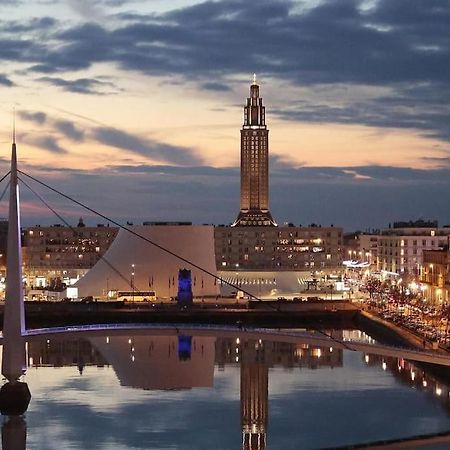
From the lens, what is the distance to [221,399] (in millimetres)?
24891

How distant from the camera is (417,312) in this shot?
138 ft

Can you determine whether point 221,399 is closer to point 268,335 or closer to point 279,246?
point 268,335

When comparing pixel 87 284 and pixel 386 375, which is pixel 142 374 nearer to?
pixel 386 375

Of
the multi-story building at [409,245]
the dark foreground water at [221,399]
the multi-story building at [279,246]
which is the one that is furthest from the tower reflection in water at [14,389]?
the multi-story building at [279,246]

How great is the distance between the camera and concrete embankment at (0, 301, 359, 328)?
141 ft

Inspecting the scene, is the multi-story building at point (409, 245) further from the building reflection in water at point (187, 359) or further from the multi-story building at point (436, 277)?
the building reflection in water at point (187, 359)

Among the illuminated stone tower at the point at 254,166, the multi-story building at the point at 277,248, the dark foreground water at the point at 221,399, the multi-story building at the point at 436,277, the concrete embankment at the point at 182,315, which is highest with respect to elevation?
the illuminated stone tower at the point at 254,166

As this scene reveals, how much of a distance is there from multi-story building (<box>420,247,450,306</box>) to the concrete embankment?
3.14 metres

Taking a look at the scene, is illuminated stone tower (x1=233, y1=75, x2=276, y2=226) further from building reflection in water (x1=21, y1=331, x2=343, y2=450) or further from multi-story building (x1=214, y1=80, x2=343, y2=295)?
building reflection in water (x1=21, y1=331, x2=343, y2=450)

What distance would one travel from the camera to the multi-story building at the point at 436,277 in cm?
4547

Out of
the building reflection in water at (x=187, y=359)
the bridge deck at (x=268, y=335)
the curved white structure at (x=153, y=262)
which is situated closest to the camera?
the bridge deck at (x=268, y=335)

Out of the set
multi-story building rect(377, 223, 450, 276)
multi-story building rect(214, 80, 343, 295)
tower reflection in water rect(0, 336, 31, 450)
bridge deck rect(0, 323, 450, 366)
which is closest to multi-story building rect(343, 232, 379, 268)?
multi-story building rect(377, 223, 450, 276)

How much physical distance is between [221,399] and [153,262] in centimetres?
2170

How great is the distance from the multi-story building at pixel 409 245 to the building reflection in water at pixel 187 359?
22.8m
